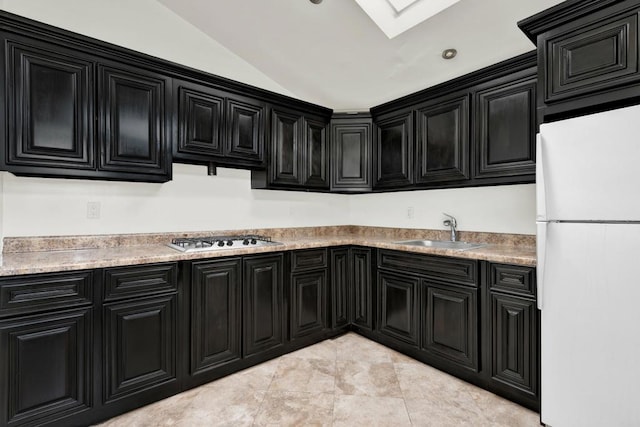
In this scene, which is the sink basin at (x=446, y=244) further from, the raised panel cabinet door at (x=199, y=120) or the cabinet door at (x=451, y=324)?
the raised panel cabinet door at (x=199, y=120)

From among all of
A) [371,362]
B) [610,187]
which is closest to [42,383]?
[371,362]

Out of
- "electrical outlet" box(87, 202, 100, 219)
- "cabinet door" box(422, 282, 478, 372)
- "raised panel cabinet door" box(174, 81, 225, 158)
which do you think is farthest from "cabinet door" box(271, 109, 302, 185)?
"cabinet door" box(422, 282, 478, 372)

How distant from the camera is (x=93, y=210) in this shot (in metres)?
2.29

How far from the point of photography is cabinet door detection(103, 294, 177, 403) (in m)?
1.83

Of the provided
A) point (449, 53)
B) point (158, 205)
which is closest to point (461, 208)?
point (449, 53)

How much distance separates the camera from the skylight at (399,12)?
7.14 feet

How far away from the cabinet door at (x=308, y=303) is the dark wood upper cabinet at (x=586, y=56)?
6.72ft

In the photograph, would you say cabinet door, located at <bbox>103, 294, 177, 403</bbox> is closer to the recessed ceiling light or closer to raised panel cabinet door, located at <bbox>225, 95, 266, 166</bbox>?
raised panel cabinet door, located at <bbox>225, 95, 266, 166</bbox>

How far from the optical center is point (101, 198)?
2.32m

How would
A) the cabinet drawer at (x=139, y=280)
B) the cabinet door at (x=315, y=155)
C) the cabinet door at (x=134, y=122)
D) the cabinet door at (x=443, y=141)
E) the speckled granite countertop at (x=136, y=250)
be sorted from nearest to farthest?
1. the speckled granite countertop at (x=136, y=250)
2. the cabinet drawer at (x=139, y=280)
3. the cabinet door at (x=134, y=122)
4. the cabinet door at (x=443, y=141)
5. the cabinet door at (x=315, y=155)

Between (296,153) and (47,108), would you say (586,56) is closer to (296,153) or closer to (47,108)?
(296,153)

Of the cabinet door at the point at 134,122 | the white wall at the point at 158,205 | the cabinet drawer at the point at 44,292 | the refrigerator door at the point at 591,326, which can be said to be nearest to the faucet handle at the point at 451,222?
the refrigerator door at the point at 591,326

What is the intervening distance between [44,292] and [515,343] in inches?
108

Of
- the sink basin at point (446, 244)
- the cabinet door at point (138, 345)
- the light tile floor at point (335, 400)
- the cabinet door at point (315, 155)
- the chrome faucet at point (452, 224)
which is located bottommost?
the light tile floor at point (335, 400)
